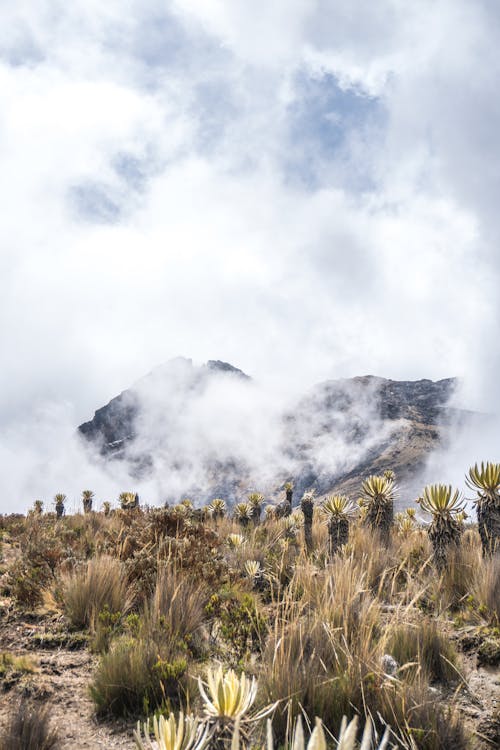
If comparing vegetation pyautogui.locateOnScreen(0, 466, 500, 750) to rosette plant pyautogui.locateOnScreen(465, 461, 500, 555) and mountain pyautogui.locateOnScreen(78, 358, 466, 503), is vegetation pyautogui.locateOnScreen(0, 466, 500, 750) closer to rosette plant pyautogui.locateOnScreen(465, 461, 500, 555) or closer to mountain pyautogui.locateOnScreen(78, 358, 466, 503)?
rosette plant pyautogui.locateOnScreen(465, 461, 500, 555)

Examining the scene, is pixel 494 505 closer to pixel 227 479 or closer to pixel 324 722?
pixel 324 722

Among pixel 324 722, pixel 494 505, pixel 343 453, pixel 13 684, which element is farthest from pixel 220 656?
pixel 343 453

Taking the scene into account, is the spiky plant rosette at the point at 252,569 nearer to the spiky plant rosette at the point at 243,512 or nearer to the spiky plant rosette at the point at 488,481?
the spiky plant rosette at the point at 488,481

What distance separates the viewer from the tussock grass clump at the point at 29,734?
9.41ft

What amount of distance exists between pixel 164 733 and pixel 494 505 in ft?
21.8

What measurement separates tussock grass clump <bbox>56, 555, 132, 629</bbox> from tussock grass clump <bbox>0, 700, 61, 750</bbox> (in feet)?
7.05

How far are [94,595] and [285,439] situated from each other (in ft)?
535

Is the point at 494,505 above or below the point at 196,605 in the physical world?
above

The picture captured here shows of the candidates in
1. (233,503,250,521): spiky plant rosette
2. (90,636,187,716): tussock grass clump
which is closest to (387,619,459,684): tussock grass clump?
(90,636,187,716): tussock grass clump

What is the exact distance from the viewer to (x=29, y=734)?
2.97 meters

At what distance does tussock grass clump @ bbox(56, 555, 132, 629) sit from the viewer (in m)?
5.36

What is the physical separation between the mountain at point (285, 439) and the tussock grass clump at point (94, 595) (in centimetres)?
11529

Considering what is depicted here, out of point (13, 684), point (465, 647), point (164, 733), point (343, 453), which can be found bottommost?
point (465, 647)

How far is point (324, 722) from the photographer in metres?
3.18
